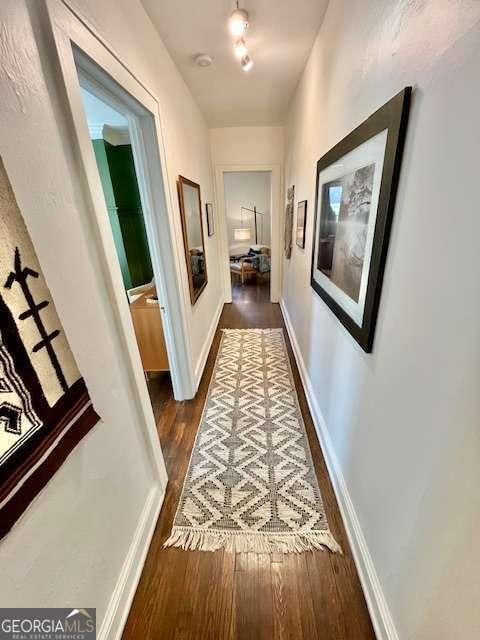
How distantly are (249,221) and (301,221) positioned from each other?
5.36 m

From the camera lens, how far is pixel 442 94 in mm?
644

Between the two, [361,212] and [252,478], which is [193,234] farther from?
[252,478]

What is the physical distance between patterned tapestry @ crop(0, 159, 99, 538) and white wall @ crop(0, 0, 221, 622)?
0.06 metres

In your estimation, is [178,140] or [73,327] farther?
[178,140]

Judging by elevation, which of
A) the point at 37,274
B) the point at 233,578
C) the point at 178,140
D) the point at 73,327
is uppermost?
the point at 178,140

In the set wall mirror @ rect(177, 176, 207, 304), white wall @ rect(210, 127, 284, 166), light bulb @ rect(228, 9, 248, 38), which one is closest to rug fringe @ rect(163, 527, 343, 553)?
wall mirror @ rect(177, 176, 207, 304)

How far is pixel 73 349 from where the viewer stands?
2.71ft

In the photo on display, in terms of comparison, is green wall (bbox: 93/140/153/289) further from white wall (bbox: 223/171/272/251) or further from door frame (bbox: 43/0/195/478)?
white wall (bbox: 223/171/272/251)

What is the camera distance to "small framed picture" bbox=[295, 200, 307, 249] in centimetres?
227

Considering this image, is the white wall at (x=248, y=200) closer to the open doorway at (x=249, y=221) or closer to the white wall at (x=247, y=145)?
the open doorway at (x=249, y=221)

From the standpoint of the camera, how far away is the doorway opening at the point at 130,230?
2.23 meters

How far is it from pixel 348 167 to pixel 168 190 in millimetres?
1178

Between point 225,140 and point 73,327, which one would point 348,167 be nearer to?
point 73,327

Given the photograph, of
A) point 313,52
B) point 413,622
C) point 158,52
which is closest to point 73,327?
point 413,622
